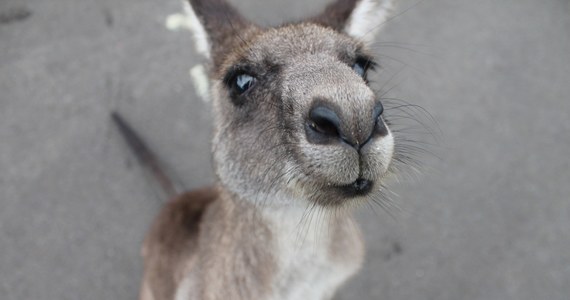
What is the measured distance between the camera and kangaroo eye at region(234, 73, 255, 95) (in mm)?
1594

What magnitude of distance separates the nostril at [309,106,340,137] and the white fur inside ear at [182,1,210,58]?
868mm

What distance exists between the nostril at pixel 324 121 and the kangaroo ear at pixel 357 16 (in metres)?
0.68

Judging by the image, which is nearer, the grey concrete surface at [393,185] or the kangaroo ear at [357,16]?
the kangaroo ear at [357,16]

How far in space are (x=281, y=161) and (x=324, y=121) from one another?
268mm

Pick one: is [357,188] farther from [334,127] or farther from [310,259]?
[310,259]

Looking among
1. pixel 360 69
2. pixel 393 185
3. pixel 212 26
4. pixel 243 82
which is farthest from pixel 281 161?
pixel 393 185

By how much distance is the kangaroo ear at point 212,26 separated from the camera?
1866mm

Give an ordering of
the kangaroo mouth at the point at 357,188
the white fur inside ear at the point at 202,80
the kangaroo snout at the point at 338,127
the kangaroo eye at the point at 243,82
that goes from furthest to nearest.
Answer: the white fur inside ear at the point at 202,80 → the kangaroo eye at the point at 243,82 → the kangaroo mouth at the point at 357,188 → the kangaroo snout at the point at 338,127

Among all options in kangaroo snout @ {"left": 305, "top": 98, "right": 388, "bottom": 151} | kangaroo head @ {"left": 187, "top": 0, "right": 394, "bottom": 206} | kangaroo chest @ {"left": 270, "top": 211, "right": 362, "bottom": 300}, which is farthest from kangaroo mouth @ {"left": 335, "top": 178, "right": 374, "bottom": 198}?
kangaroo chest @ {"left": 270, "top": 211, "right": 362, "bottom": 300}

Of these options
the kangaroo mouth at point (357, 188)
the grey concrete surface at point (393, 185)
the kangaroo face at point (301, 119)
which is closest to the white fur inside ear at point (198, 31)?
the kangaroo face at point (301, 119)

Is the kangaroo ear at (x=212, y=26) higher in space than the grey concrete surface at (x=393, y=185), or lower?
higher

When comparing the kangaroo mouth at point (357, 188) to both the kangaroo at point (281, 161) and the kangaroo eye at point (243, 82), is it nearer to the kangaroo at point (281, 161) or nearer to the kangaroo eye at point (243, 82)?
the kangaroo at point (281, 161)

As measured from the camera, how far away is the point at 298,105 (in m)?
1.28

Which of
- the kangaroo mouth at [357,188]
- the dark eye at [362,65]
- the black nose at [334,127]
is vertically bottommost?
the kangaroo mouth at [357,188]
